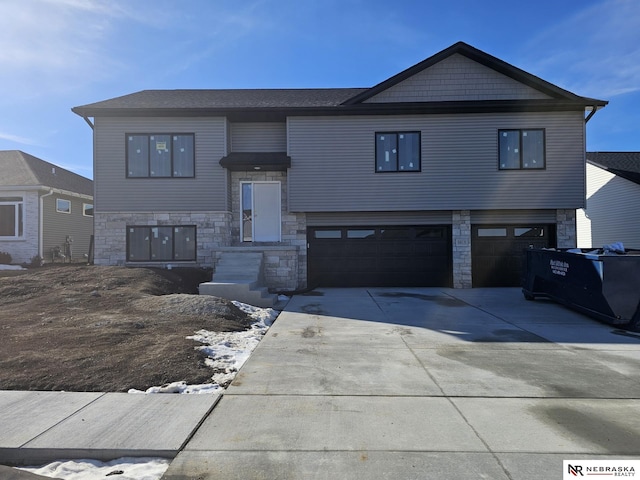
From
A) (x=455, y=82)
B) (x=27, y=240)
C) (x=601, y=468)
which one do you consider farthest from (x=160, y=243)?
(x=601, y=468)

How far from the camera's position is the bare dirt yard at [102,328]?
15.0 feet

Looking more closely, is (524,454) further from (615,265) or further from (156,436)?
(615,265)

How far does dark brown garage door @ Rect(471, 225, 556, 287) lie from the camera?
12883 mm

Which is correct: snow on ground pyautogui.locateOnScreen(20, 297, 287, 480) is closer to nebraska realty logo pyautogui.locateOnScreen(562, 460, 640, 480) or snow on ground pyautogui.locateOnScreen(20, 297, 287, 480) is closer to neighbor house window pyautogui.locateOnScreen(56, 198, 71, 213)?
nebraska realty logo pyautogui.locateOnScreen(562, 460, 640, 480)

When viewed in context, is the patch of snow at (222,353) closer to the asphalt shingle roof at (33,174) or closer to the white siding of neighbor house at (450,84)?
the white siding of neighbor house at (450,84)

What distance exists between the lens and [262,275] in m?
11.7

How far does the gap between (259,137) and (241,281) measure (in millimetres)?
5409

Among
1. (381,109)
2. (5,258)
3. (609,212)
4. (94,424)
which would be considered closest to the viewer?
(94,424)

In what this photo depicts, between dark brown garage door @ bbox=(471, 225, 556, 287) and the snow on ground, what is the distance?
7.58 m

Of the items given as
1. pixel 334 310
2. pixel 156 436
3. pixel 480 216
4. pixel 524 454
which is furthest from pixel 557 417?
pixel 480 216

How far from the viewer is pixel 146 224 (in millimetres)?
12484

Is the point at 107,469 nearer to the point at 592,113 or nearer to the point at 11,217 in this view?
the point at 592,113

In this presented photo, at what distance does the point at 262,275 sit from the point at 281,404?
7.83m

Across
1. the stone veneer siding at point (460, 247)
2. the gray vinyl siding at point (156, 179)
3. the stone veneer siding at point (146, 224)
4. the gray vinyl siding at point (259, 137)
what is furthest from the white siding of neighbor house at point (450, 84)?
the stone veneer siding at point (146, 224)
